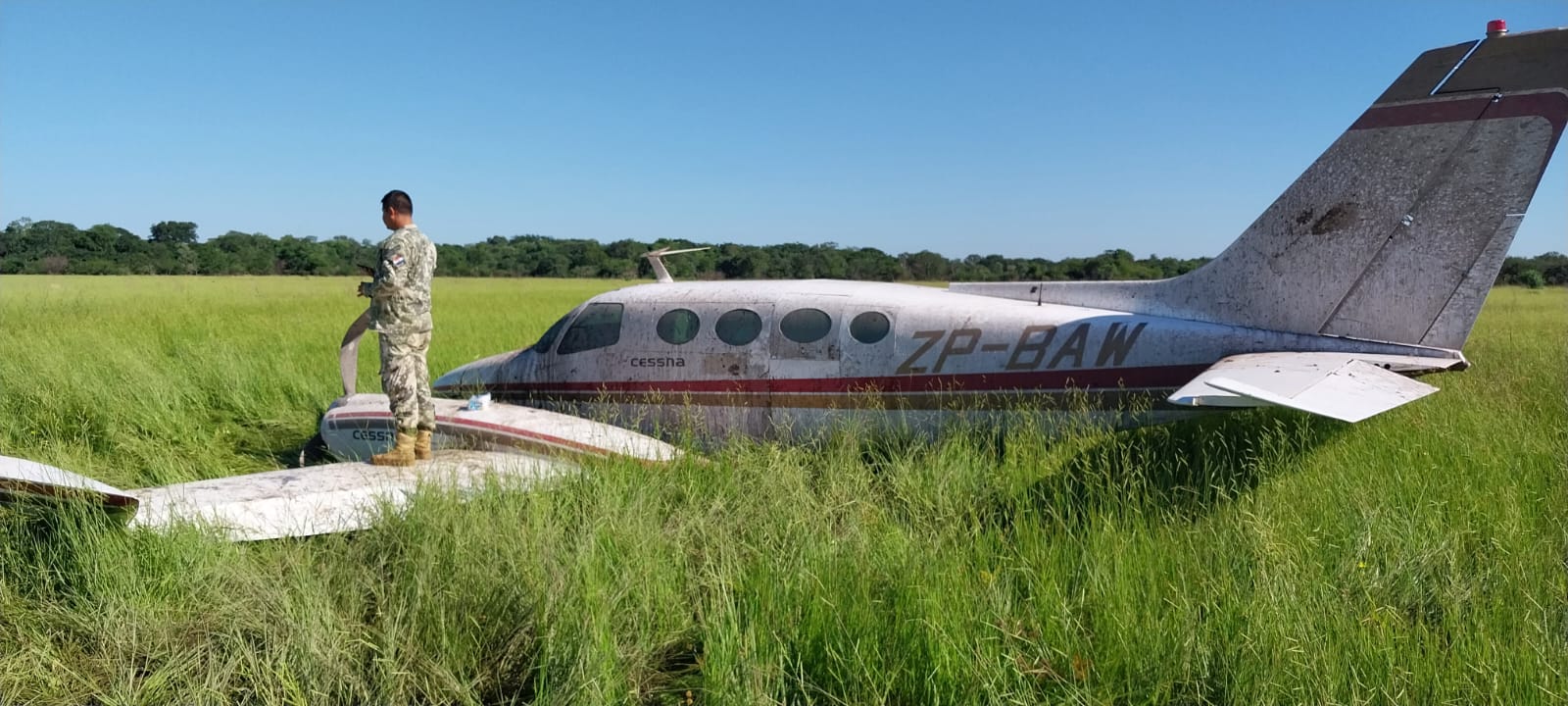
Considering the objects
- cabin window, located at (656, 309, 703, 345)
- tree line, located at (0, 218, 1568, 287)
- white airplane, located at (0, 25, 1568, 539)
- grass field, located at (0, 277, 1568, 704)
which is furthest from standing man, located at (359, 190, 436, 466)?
tree line, located at (0, 218, 1568, 287)

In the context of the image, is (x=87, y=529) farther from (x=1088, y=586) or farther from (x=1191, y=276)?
(x=1191, y=276)

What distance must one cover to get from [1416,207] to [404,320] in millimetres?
7318

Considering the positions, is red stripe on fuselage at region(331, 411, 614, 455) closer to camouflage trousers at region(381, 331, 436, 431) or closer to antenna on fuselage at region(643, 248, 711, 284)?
camouflage trousers at region(381, 331, 436, 431)

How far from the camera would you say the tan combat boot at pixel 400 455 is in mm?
6207

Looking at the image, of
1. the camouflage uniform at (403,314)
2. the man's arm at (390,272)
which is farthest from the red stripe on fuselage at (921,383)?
the man's arm at (390,272)

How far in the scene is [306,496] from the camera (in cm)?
516

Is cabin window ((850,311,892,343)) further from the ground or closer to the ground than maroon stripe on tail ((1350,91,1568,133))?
closer to the ground

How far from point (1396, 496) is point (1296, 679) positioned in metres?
2.66

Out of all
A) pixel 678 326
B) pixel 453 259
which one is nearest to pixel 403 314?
pixel 678 326

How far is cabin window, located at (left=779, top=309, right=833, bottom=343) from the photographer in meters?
7.32

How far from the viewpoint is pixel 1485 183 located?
5906mm

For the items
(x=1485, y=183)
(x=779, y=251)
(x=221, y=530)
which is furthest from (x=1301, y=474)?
(x=779, y=251)

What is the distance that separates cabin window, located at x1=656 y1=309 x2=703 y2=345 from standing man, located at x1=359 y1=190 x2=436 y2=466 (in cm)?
209

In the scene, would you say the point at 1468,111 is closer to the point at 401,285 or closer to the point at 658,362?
the point at 658,362
